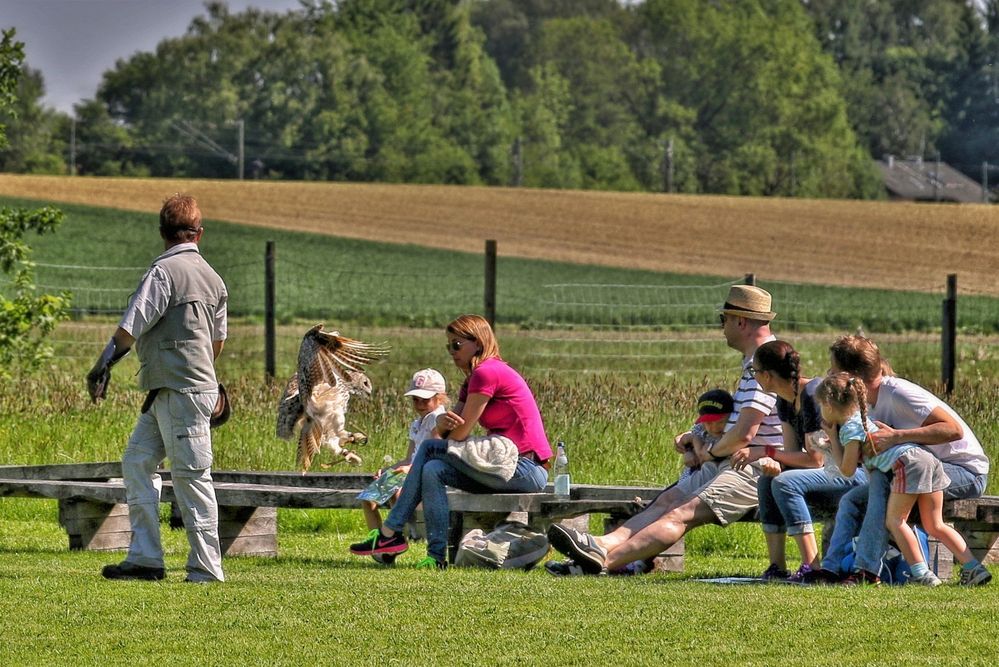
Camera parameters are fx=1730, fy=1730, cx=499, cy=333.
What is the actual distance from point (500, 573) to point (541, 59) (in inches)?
3884

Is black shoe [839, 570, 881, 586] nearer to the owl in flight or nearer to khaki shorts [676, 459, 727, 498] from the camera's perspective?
khaki shorts [676, 459, 727, 498]

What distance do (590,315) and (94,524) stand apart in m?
20.7

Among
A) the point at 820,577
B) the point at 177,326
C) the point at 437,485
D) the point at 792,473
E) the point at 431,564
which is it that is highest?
the point at 177,326

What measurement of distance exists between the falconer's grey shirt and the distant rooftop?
260 feet

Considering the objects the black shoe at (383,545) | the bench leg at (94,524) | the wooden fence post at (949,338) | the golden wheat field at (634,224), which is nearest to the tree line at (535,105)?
the golden wheat field at (634,224)

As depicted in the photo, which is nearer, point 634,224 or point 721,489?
point 721,489

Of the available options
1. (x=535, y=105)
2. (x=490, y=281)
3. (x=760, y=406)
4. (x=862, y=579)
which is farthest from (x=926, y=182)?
(x=862, y=579)

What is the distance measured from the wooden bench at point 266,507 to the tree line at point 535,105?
61.8 m

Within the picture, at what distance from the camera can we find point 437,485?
8.58m

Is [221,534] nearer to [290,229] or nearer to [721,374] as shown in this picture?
[721,374]

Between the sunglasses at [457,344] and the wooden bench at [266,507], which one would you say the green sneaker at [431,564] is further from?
the sunglasses at [457,344]

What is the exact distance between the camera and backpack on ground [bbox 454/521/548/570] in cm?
845

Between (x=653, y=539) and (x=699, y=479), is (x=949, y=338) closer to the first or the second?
(x=699, y=479)

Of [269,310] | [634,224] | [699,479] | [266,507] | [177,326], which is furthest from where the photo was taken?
[634,224]
